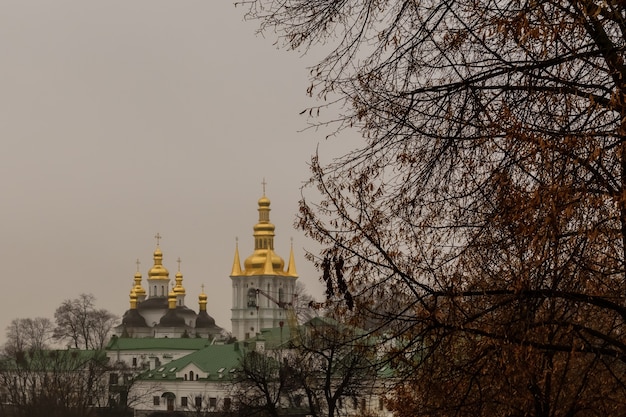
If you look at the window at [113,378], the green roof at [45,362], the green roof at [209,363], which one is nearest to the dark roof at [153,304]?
the green roof at [209,363]

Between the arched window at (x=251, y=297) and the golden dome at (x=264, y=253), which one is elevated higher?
the golden dome at (x=264, y=253)

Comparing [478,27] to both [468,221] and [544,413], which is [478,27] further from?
[544,413]

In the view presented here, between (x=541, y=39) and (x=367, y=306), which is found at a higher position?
(x=541, y=39)

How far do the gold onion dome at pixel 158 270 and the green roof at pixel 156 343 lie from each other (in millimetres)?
15703

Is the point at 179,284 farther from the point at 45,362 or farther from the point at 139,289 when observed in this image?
the point at 45,362

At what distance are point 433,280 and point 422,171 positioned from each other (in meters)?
0.66

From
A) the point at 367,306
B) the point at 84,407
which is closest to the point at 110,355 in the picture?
the point at 84,407

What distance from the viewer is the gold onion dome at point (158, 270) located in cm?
12625

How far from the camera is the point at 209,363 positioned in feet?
283

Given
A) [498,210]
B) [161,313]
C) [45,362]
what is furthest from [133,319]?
[498,210]

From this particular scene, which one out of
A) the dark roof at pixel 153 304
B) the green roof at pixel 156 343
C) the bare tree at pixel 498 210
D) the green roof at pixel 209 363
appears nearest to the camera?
the bare tree at pixel 498 210

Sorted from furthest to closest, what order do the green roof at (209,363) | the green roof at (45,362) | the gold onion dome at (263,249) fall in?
the gold onion dome at (263,249) → the green roof at (209,363) → the green roof at (45,362)

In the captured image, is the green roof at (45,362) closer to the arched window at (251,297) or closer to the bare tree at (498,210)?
the arched window at (251,297)

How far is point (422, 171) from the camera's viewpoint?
8.02m
